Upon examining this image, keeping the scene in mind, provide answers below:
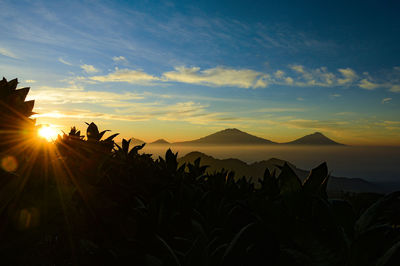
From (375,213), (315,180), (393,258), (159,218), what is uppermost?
(315,180)

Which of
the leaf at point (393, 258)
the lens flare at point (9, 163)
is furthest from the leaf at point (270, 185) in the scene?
the lens flare at point (9, 163)

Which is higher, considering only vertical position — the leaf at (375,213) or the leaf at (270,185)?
the leaf at (375,213)

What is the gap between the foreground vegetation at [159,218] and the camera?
48.1 inches

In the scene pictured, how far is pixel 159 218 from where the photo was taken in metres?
2.34

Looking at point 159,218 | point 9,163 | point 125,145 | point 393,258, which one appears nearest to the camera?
point 393,258

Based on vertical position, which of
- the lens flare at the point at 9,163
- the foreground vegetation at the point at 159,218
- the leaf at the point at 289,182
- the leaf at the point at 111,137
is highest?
the leaf at the point at 111,137

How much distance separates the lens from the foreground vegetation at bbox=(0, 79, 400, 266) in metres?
1.22

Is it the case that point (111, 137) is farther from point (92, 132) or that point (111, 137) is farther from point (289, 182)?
point (289, 182)

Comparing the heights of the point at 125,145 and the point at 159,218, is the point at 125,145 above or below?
above

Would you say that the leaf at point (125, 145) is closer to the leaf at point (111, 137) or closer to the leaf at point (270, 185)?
the leaf at point (111, 137)

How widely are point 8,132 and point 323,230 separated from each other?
9.17ft

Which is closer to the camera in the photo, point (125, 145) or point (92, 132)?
point (92, 132)

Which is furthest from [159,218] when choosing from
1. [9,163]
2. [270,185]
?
[9,163]

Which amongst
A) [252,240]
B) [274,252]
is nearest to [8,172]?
[252,240]
